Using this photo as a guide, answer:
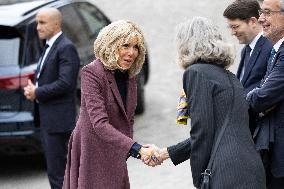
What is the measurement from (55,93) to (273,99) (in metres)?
2.55

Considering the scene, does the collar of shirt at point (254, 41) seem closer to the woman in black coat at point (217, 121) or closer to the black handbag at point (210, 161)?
the woman in black coat at point (217, 121)

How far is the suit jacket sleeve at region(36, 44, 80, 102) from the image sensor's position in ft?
22.9

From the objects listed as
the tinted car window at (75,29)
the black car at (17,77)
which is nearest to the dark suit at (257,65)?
the black car at (17,77)

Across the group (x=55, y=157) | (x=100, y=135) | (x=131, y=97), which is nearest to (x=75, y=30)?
(x=55, y=157)

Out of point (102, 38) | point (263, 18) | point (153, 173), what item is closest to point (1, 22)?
point (153, 173)

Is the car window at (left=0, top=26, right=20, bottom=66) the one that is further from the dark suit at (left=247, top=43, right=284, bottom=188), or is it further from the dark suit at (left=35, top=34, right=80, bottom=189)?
the dark suit at (left=247, top=43, right=284, bottom=188)

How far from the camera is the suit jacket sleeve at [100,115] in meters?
5.16

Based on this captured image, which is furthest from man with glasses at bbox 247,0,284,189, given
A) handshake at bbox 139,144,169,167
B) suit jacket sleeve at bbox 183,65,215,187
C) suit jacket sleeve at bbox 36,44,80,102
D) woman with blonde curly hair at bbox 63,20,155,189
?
suit jacket sleeve at bbox 36,44,80,102

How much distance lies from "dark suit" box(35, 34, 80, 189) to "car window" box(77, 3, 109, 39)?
245 centimetres

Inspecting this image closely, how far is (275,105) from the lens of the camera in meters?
5.07

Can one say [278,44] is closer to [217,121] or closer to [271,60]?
[271,60]

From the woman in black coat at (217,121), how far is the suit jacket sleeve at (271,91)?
0.26 m

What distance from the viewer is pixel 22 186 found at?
830 centimetres

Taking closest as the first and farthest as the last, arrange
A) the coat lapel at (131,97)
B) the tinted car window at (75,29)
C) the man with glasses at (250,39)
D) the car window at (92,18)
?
the coat lapel at (131,97) < the man with glasses at (250,39) < the tinted car window at (75,29) < the car window at (92,18)
